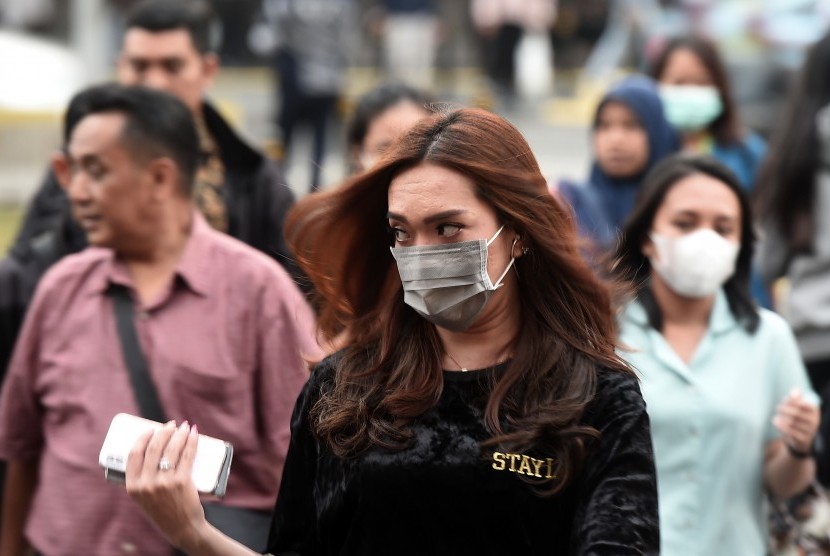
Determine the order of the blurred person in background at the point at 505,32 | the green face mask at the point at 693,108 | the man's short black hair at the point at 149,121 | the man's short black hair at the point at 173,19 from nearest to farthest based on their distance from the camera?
1. the man's short black hair at the point at 149,121
2. the man's short black hair at the point at 173,19
3. the green face mask at the point at 693,108
4. the blurred person in background at the point at 505,32

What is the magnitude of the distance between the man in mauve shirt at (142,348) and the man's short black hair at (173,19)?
2.01 metres

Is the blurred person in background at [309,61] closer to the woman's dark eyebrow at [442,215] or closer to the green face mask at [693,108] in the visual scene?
the green face mask at [693,108]

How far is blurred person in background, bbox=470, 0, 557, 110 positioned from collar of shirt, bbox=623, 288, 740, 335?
1336 cm

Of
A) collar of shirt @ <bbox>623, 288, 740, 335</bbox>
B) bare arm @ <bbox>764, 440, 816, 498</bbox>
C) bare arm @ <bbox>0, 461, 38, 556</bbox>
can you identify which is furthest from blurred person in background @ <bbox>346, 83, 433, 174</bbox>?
bare arm @ <bbox>764, 440, 816, 498</bbox>

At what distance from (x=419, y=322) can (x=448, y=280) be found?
0.28 meters

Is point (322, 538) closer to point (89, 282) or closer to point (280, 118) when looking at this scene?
point (89, 282)

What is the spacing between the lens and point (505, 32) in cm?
1836

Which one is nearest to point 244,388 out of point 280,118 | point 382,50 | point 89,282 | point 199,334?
point 199,334

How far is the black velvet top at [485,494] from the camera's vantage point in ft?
10.6

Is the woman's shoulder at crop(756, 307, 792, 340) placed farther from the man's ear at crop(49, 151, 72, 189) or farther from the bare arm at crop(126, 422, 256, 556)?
the bare arm at crop(126, 422, 256, 556)

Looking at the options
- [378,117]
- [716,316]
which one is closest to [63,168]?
[716,316]

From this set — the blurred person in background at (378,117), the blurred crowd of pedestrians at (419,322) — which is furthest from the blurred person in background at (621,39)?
the blurred person in background at (378,117)

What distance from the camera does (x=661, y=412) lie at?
16.0 feet

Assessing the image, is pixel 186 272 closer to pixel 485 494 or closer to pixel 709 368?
pixel 709 368
